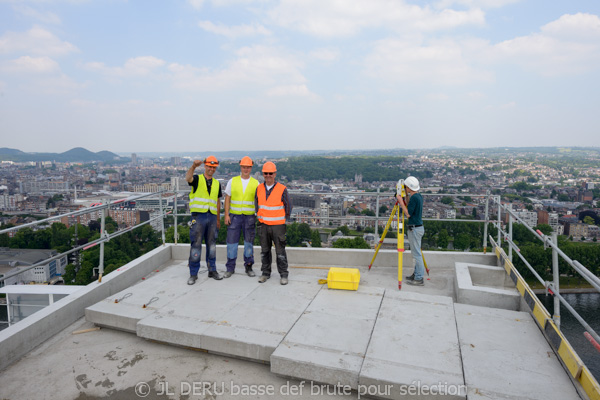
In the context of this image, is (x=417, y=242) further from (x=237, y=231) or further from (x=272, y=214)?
(x=237, y=231)

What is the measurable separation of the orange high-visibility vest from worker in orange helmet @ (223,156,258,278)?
0.25 metres

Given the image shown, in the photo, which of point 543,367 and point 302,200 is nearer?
point 543,367

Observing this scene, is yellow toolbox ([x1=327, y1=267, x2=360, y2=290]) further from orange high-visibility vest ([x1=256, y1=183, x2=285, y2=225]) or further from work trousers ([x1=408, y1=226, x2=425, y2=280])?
work trousers ([x1=408, y1=226, x2=425, y2=280])

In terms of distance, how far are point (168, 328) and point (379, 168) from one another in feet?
319

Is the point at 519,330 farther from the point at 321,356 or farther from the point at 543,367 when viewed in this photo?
the point at 321,356

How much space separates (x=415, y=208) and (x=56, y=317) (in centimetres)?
488

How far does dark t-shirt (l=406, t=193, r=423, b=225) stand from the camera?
5895 mm

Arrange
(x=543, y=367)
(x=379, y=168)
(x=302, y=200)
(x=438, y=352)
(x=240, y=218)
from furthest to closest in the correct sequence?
(x=379, y=168), (x=302, y=200), (x=240, y=218), (x=438, y=352), (x=543, y=367)

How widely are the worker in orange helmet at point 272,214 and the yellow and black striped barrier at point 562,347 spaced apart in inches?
119

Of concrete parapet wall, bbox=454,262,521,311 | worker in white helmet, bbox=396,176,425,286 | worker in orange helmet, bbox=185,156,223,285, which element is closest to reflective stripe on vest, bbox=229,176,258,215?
worker in orange helmet, bbox=185,156,223,285

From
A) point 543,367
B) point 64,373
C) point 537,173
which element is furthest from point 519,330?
point 537,173

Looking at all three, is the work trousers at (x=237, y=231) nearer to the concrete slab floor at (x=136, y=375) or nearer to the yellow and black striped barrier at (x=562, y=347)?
the concrete slab floor at (x=136, y=375)

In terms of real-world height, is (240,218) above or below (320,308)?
above

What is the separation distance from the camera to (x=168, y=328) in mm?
4004
